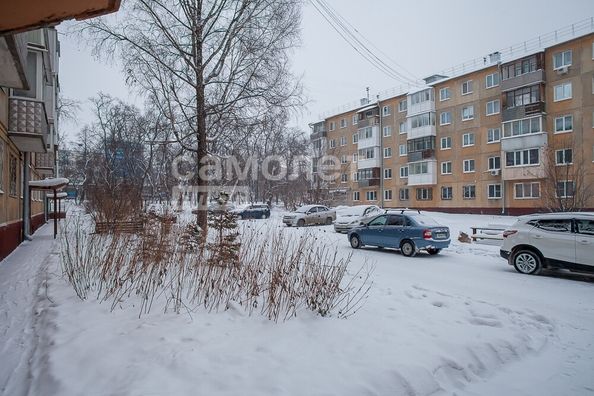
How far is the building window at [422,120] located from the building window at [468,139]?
3797mm

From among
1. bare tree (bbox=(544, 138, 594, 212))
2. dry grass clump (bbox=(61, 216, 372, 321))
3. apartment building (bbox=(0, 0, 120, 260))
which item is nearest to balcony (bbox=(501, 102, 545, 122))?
bare tree (bbox=(544, 138, 594, 212))

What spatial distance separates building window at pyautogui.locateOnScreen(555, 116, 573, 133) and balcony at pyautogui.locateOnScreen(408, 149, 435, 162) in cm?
1132

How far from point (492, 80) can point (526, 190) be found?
429 inches

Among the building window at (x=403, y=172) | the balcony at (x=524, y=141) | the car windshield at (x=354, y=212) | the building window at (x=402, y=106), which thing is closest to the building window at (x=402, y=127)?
the building window at (x=402, y=106)

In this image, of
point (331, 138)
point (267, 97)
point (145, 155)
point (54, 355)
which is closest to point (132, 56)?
point (267, 97)

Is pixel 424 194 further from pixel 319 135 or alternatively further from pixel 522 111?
pixel 319 135

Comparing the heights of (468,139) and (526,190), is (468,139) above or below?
above

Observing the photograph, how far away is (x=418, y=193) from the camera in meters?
41.7

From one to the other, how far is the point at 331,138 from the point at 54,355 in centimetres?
5304

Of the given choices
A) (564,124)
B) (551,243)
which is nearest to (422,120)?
(564,124)

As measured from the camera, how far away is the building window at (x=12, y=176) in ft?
41.9

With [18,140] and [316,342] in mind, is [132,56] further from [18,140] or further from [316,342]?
[316,342]

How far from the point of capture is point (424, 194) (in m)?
41.0

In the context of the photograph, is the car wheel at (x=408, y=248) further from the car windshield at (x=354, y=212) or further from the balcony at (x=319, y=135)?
the balcony at (x=319, y=135)
